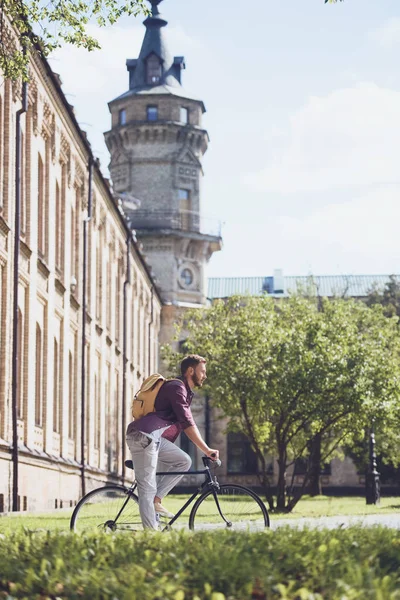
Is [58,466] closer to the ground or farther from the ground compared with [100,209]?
closer to the ground

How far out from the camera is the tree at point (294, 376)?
27.8 meters

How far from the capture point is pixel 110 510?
10414 millimetres

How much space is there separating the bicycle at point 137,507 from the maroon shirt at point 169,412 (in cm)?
48

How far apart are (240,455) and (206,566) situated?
63.3 m

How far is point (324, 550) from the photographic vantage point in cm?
630

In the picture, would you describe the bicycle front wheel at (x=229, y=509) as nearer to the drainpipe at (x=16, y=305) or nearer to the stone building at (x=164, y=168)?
the drainpipe at (x=16, y=305)

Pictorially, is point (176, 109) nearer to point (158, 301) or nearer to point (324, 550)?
point (158, 301)

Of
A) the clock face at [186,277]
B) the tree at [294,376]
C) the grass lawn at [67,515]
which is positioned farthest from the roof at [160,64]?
the grass lawn at [67,515]

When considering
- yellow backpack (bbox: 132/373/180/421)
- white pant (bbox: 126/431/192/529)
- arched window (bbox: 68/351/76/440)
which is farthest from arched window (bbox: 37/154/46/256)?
white pant (bbox: 126/431/192/529)

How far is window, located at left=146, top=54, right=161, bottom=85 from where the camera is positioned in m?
65.0

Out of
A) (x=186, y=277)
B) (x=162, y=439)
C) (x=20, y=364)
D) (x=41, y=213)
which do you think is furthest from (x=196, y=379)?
(x=186, y=277)

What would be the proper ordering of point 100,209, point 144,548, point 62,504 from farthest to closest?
point 100,209 → point 62,504 → point 144,548

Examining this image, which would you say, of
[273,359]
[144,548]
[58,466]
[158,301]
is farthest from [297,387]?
[158,301]

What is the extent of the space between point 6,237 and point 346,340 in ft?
32.2
